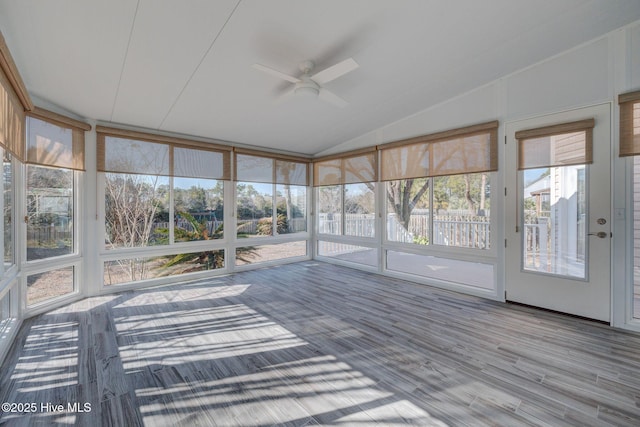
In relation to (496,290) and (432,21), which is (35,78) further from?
(496,290)

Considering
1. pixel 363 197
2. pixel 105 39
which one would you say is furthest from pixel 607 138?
pixel 105 39

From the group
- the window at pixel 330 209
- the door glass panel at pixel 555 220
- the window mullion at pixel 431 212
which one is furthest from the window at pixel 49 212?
the door glass panel at pixel 555 220

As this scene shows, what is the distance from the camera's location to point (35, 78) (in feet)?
9.27

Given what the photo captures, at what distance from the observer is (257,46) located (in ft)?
8.69

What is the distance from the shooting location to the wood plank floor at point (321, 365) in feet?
5.74

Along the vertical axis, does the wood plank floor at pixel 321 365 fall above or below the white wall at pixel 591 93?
below

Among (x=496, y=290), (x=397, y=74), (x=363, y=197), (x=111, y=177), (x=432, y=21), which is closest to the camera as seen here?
(x=432, y=21)

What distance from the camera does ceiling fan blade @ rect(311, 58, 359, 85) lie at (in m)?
2.39

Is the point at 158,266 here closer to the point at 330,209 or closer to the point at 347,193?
the point at 330,209

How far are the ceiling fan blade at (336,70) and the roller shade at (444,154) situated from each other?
7.52 feet

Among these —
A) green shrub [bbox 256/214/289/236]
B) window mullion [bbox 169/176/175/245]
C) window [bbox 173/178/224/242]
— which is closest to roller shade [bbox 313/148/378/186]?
green shrub [bbox 256/214/289/236]

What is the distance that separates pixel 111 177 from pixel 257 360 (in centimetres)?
356

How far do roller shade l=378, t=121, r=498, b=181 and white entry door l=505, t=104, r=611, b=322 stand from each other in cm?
24

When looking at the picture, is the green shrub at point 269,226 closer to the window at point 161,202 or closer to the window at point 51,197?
the window at point 161,202
